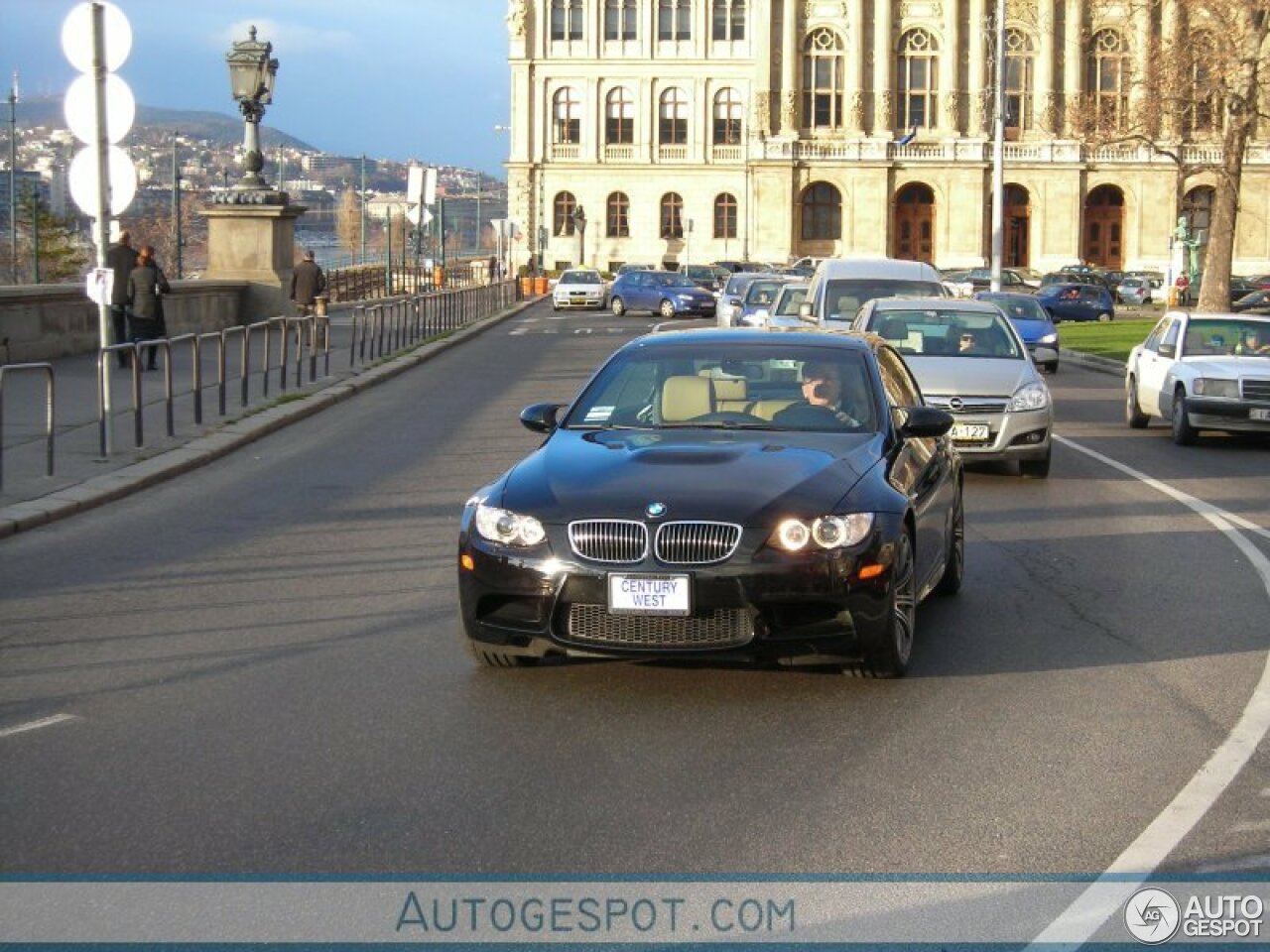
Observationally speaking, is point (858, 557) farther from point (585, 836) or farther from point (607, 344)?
point (607, 344)

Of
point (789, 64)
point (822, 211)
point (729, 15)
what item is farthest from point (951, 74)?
point (729, 15)

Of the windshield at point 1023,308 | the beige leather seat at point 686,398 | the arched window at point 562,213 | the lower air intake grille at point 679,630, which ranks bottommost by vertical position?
the lower air intake grille at point 679,630

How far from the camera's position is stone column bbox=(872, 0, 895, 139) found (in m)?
104

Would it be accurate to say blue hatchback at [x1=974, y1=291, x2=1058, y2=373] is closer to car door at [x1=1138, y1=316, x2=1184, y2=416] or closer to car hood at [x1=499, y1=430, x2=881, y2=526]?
car door at [x1=1138, y1=316, x2=1184, y2=416]

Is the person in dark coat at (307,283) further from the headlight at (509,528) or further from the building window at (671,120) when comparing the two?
the building window at (671,120)

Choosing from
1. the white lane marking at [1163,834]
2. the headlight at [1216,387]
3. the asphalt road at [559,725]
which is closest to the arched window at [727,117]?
the headlight at [1216,387]

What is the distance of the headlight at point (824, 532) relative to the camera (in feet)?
25.4

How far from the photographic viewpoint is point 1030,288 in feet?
229

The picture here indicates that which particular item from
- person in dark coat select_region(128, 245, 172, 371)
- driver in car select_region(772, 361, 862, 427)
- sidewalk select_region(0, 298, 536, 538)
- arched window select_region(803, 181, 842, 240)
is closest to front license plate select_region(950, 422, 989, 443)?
sidewalk select_region(0, 298, 536, 538)

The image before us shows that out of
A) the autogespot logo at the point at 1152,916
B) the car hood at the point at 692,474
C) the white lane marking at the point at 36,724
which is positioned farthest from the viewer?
the car hood at the point at 692,474

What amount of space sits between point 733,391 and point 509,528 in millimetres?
1984

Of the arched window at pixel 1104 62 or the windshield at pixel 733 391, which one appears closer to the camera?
the windshield at pixel 733 391

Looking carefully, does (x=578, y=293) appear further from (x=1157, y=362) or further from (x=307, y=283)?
(x=1157, y=362)

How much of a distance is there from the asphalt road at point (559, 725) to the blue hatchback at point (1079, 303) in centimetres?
4850
